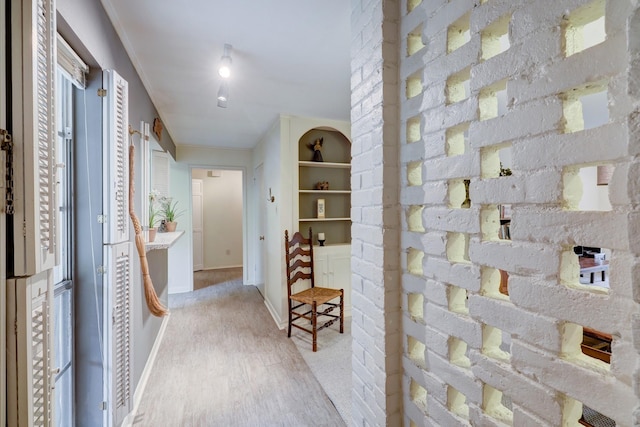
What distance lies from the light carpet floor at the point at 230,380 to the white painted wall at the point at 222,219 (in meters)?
2.83

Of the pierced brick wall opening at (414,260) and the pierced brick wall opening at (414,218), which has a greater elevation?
the pierced brick wall opening at (414,218)

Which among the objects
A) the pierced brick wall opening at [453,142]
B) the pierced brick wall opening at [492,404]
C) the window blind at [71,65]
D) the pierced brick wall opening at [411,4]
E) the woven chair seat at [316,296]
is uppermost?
the pierced brick wall opening at [411,4]

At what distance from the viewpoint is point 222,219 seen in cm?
641

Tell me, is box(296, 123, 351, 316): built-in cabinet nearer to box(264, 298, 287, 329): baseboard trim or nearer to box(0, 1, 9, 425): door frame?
box(264, 298, 287, 329): baseboard trim

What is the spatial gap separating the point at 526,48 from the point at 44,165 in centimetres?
131

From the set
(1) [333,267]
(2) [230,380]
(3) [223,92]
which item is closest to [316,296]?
(1) [333,267]

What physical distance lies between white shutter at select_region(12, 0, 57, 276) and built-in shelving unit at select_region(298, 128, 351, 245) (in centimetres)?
265

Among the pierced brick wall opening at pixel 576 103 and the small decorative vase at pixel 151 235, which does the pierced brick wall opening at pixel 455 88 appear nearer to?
the pierced brick wall opening at pixel 576 103

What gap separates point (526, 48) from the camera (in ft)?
2.19

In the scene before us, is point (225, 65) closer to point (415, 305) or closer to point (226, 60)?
point (226, 60)

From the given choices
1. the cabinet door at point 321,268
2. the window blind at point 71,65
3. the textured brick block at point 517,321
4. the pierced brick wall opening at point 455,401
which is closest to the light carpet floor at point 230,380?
the cabinet door at point 321,268

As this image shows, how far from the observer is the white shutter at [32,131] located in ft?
2.50

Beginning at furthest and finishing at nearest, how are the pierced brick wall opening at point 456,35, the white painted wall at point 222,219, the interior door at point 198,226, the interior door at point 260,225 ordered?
the white painted wall at point 222,219 → the interior door at point 198,226 → the interior door at point 260,225 → the pierced brick wall opening at point 456,35

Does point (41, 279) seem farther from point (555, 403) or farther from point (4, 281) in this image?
point (555, 403)
